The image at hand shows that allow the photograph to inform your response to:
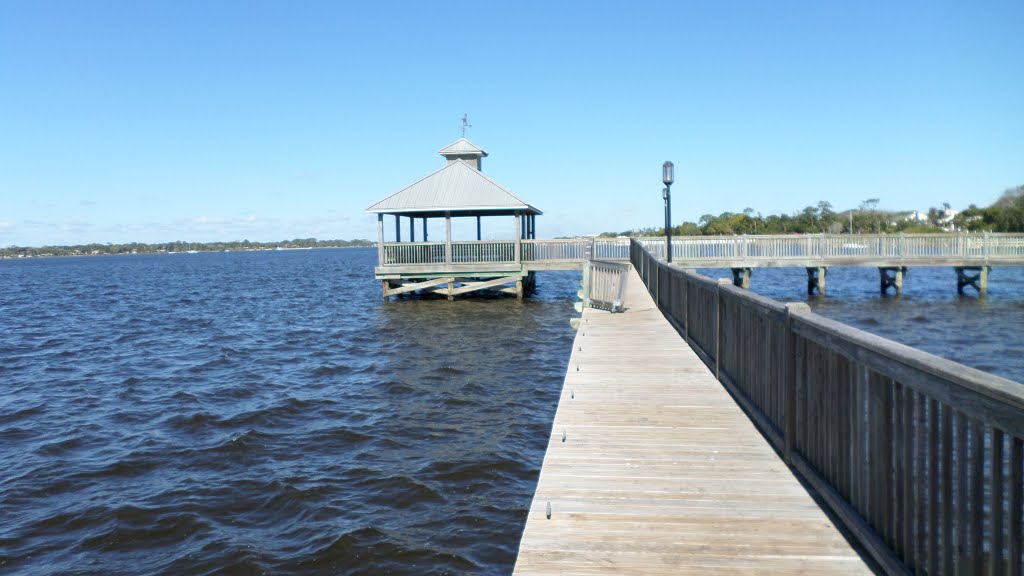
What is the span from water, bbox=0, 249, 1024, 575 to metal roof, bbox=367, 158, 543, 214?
592 centimetres

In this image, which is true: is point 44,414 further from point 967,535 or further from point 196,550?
point 967,535

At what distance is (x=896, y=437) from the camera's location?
3.27 m

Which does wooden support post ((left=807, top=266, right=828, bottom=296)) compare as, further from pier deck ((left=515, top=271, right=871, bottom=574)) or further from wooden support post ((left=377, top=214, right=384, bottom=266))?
pier deck ((left=515, top=271, right=871, bottom=574))

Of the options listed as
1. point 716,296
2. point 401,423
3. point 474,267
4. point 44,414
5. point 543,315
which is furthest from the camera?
point 474,267


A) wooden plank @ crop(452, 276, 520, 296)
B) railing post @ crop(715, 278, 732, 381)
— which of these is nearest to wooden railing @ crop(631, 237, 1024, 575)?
railing post @ crop(715, 278, 732, 381)

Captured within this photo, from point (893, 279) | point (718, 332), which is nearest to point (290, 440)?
point (718, 332)

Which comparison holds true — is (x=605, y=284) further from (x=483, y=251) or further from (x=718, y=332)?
(x=483, y=251)

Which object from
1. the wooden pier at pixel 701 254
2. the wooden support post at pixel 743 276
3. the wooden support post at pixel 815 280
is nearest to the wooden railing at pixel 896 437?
the wooden pier at pixel 701 254

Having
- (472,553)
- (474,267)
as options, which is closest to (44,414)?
(472,553)

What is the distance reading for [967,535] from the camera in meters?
2.68

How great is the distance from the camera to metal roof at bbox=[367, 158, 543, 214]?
27562 millimetres

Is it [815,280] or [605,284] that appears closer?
[605,284]

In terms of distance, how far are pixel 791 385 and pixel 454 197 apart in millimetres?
23978

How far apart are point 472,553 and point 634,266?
1901cm
